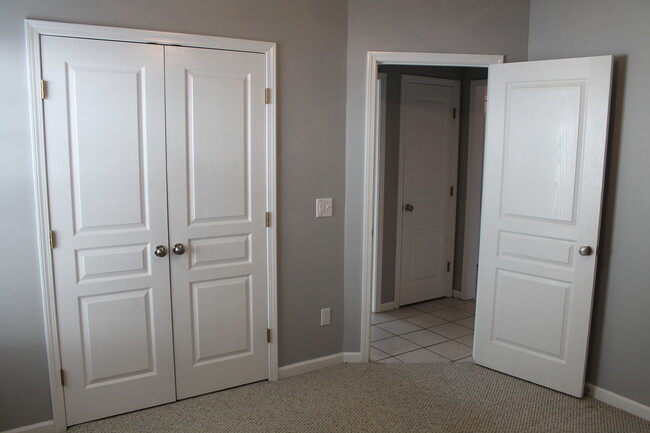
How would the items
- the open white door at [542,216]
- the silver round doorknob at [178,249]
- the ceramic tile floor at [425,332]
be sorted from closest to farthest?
the silver round doorknob at [178,249] → the open white door at [542,216] → the ceramic tile floor at [425,332]

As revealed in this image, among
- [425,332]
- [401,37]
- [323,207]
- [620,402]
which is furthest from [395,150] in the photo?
[620,402]

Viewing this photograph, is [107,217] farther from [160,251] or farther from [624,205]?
[624,205]

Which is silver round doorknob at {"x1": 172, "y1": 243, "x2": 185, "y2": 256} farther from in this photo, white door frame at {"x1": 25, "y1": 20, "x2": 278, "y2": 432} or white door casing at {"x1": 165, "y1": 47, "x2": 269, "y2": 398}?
white door frame at {"x1": 25, "y1": 20, "x2": 278, "y2": 432}

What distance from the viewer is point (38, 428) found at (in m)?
2.57

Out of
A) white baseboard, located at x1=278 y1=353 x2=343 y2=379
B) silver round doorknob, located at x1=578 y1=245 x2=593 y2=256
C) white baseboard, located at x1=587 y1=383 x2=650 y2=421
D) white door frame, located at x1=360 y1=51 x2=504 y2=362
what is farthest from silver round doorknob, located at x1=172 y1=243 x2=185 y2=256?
white baseboard, located at x1=587 y1=383 x2=650 y2=421

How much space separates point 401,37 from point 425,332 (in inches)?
92.7

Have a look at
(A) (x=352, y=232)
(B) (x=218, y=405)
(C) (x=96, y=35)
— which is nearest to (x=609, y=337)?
(A) (x=352, y=232)

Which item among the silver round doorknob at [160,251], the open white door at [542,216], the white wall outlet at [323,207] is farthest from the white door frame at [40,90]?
the open white door at [542,216]

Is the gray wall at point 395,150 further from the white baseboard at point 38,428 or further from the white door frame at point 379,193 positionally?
the white baseboard at point 38,428

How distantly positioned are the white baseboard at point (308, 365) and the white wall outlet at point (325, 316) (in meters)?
0.25

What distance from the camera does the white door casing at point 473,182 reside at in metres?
4.73

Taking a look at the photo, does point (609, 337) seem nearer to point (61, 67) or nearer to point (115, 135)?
point (115, 135)

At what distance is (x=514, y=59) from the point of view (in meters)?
3.37

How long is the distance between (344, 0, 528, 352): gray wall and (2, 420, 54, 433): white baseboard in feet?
6.15
